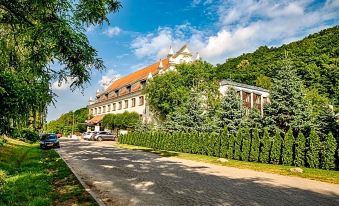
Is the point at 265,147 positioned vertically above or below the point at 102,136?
above

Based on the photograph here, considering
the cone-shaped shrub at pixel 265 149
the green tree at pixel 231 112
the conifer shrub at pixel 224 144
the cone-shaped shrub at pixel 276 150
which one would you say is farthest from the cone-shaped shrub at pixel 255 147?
the green tree at pixel 231 112

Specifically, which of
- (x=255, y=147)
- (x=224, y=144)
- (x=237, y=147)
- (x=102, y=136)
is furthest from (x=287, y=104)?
(x=102, y=136)

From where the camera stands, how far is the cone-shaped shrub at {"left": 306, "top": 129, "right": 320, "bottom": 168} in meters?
18.6

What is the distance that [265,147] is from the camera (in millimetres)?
21672

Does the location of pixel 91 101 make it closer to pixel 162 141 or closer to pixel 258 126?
pixel 162 141

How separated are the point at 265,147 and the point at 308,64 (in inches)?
1650

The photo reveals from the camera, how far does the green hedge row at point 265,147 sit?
1842 centimetres

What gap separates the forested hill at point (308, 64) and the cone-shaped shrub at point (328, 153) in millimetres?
31326

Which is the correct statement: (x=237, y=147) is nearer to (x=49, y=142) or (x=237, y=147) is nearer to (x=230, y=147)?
(x=230, y=147)

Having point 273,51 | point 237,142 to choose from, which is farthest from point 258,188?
point 273,51

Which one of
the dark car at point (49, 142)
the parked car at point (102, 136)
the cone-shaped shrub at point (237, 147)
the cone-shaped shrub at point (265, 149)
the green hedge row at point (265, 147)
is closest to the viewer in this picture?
the green hedge row at point (265, 147)

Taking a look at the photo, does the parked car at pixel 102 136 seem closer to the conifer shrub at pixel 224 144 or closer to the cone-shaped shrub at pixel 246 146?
the conifer shrub at pixel 224 144

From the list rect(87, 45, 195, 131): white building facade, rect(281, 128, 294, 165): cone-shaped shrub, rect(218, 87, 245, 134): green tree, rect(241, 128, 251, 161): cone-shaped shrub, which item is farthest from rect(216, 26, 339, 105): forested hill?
rect(281, 128, 294, 165): cone-shaped shrub

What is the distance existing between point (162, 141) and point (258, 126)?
1288cm
